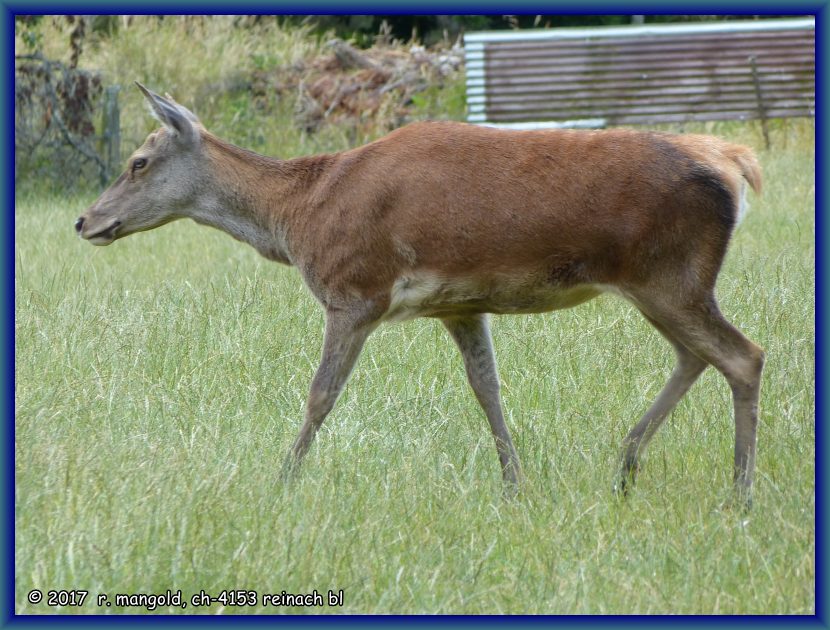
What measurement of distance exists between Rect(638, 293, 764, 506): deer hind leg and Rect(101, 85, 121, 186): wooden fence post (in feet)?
41.2

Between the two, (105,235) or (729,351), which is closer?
(729,351)

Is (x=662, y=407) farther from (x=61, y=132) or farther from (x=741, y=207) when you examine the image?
(x=61, y=132)

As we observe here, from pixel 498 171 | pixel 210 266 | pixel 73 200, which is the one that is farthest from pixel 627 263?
pixel 73 200

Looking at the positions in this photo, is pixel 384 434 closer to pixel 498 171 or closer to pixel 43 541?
pixel 498 171

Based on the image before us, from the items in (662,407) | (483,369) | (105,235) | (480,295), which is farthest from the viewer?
(105,235)

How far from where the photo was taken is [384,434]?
594 cm

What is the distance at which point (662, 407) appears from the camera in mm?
5711

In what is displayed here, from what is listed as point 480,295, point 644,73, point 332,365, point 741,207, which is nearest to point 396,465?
point 332,365

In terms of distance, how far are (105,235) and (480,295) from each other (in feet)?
6.47

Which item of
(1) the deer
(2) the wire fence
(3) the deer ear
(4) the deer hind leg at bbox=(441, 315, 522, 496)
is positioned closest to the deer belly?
(1) the deer

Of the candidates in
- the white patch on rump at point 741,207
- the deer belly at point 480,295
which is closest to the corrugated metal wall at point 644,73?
the white patch on rump at point 741,207

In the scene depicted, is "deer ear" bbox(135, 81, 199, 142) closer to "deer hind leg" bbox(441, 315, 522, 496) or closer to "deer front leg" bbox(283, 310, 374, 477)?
"deer front leg" bbox(283, 310, 374, 477)

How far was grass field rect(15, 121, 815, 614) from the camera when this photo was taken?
4277mm

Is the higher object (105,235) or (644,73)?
(105,235)
